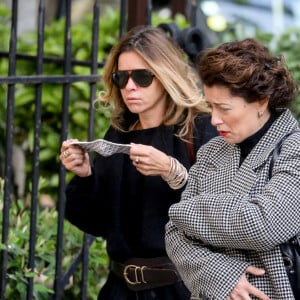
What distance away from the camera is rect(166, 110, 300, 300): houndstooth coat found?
3.09 m

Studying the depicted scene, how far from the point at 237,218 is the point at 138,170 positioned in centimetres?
75

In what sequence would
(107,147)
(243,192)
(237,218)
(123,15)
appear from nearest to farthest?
1. (237,218)
2. (243,192)
3. (107,147)
4. (123,15)

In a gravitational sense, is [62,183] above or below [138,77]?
below

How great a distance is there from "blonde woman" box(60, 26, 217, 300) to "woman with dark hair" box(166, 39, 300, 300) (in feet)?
1.64

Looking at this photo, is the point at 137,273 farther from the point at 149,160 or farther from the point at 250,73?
the point at 250,73

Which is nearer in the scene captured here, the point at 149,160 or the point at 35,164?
the point at 149,160

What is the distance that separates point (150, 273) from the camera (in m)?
3.87

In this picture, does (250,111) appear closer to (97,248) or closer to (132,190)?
(132,190)

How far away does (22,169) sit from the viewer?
684 centimetres

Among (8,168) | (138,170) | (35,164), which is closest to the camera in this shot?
(138,170)

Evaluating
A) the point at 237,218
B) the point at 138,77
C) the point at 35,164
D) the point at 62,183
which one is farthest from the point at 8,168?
the point at 237,218

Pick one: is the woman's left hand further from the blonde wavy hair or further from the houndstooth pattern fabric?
the blonde wavy hair

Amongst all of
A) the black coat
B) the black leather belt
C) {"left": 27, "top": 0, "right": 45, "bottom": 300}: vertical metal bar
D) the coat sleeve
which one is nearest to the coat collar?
the coat sleeve

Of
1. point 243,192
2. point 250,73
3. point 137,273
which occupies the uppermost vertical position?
point 250,73
